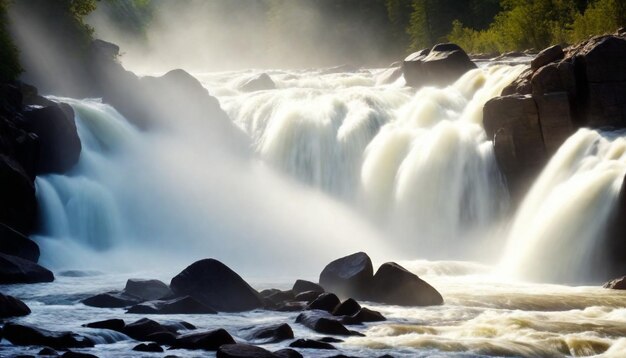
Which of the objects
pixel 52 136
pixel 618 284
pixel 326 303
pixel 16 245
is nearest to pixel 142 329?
pixel 326 303

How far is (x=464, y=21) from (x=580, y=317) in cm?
7501

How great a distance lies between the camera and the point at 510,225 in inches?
1435

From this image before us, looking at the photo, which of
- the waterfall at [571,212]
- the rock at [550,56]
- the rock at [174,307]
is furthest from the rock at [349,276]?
the rock at [550,56]

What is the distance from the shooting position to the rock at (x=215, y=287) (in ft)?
84.7

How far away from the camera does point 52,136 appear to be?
3850 centimetres

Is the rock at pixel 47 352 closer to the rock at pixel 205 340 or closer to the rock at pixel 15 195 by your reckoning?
the rock at pixel 205 340

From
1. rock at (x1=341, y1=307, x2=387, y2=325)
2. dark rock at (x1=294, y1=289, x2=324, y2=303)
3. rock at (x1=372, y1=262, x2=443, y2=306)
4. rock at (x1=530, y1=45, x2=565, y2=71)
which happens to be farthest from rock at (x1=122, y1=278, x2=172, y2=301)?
rock at (x1=530, y1=45, x2=565, y2=71)

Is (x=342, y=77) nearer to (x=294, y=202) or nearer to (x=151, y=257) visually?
(x=294, y=202)

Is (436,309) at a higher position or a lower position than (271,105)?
lower

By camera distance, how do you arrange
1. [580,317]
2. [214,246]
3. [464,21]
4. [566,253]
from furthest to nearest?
[464,21], [214,246], [566,253], [580,317]

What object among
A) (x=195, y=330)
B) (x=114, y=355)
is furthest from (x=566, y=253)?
(x=114, y=355)

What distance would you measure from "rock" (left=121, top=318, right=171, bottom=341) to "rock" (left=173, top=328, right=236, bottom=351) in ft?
2.80

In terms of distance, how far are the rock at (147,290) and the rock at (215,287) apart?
1.73ft

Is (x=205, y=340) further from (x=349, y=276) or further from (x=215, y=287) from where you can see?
(x=349, y=276)
